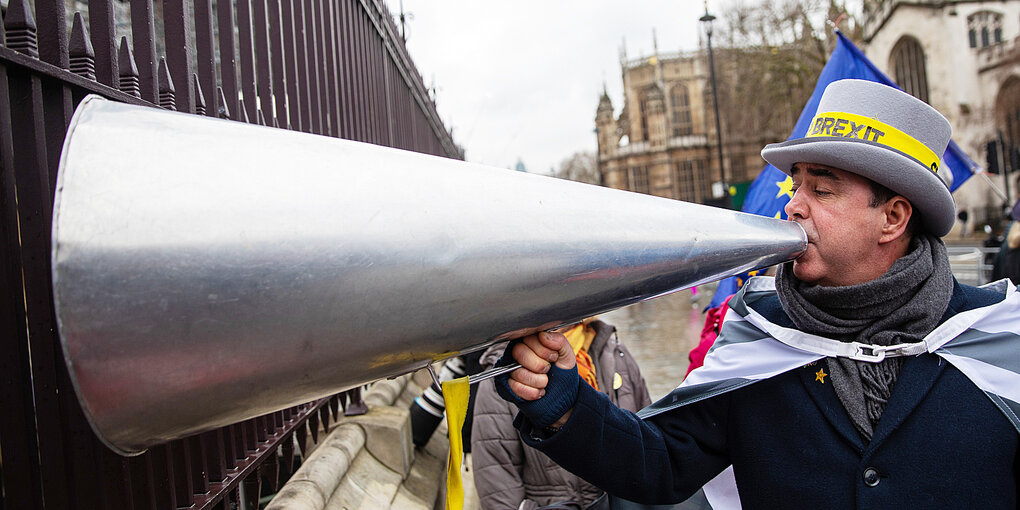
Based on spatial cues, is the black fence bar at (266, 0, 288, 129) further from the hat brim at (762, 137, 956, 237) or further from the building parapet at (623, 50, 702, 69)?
the building parapet at (623, 50, 702, 69)

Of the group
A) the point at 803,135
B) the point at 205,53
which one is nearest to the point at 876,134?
the point at 205,53

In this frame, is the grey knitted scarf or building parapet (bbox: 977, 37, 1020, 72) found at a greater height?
building parapet (bbox: 977, 37, 1020, 72)

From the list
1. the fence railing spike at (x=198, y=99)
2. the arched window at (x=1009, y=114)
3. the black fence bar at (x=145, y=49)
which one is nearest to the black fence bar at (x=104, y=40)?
the black fence bar at (x=145, y=49)

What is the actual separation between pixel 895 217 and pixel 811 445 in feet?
2.03

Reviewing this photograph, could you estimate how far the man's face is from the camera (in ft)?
5.32

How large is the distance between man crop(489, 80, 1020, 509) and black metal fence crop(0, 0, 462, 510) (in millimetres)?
911

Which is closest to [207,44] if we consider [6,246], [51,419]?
[6,246]

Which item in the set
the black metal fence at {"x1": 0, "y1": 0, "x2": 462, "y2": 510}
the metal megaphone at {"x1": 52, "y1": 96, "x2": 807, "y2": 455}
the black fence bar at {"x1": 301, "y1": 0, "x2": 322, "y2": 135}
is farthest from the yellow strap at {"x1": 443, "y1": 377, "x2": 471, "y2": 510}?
the black fence bar at {"x1": 301, "y1": 0, "x2": 322, "y2": 135}

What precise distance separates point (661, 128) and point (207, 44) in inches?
2465

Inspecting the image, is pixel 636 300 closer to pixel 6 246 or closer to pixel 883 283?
pixel 883 283

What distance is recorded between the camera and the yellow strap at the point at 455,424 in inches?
48.3

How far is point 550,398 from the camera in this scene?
1366 mm

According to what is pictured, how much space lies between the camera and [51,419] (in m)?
1.29

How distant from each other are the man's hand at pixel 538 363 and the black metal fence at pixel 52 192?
2.81ft
